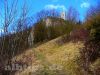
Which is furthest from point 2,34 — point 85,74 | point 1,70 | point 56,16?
point 56,16

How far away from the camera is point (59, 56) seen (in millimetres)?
19797

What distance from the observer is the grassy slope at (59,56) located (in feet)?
54.7

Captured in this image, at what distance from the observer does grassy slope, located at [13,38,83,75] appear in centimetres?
1667

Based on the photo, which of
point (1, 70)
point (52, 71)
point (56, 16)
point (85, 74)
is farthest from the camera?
point (56, 16)

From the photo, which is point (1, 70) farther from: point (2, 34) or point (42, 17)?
point (42, 17)

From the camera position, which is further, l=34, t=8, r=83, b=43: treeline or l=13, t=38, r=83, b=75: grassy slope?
l=34, t=8, r=83, b=43: treeline

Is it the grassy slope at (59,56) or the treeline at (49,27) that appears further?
the treeline at (49,27)

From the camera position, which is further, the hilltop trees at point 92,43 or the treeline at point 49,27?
the treeline at point 49,27

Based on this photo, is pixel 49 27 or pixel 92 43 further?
pixel 49 27

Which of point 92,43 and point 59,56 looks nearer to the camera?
point 92,43

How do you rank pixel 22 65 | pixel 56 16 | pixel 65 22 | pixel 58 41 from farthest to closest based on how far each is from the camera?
pixel 56 16, pixel 65 22, pixel 58 41, pixel 22 65

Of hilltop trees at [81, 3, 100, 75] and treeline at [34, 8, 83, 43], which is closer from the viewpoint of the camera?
hilltop trees at [81, 3, 100, 75]

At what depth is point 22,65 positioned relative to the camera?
A: 1798 cm

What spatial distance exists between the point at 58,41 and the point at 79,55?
7.68 meters
